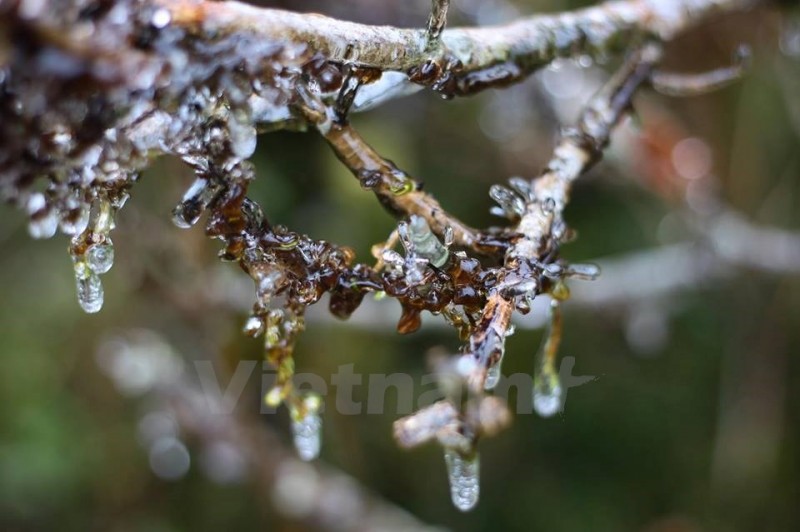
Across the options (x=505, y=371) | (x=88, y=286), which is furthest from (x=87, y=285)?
(x=505, y=371)

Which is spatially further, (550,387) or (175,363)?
(175,363)

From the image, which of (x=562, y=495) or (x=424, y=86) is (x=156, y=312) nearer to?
(x=562, y=495)

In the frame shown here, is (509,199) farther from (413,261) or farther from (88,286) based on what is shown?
(88,286)

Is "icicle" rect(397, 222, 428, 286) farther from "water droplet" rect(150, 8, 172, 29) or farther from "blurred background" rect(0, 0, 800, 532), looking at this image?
"blurred background" rect(0, 0, 800, 532)

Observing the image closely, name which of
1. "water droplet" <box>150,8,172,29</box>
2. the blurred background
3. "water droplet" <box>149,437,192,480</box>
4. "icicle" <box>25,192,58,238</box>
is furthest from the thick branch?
"water droplet" <box>149,437,192,480</box>

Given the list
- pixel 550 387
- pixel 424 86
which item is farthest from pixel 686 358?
pixel 424 86

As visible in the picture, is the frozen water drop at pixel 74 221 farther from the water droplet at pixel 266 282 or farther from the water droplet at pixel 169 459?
the water droplet at pixel 169 459
